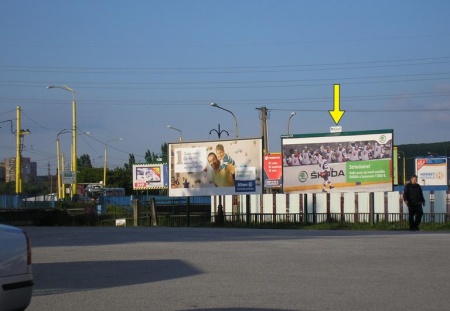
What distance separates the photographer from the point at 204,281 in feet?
36.9

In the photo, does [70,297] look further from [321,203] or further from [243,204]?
[243,204]

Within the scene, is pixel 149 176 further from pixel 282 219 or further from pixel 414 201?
pixel 414 201

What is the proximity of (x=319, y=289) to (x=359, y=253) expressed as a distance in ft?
16.1

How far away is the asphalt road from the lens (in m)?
9.41

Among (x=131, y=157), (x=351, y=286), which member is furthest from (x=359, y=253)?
(x=131, y=157)

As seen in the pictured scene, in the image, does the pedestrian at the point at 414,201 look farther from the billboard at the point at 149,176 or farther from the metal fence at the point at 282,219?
the billboard at the point at 149,176

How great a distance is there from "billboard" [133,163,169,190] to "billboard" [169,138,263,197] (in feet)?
158

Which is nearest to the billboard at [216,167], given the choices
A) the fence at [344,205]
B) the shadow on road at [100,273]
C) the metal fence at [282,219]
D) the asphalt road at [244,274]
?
the fence at [344,205]

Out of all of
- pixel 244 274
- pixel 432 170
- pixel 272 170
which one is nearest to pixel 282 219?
pixel 244 274

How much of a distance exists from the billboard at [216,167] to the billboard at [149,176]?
158ft

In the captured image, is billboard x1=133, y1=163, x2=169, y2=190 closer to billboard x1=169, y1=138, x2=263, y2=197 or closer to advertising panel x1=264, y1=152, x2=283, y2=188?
advertising panel x1=264, y1=152, x2=283, y2=188

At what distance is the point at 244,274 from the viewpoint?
12016 millimetres

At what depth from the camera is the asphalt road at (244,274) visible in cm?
941

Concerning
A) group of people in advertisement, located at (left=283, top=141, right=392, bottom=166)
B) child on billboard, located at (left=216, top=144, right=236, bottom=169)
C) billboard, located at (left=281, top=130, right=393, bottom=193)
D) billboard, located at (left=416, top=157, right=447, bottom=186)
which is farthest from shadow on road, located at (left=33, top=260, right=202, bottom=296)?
billboard, located at (left=416, top=157, right=447, bottom=186)
